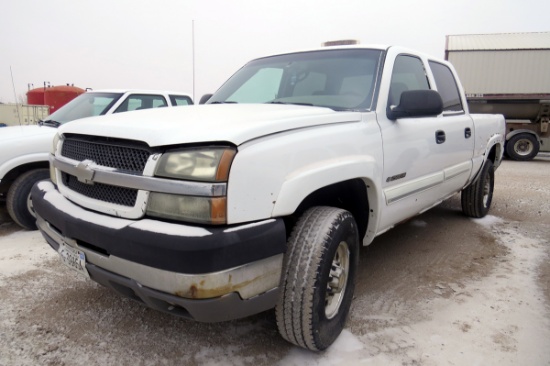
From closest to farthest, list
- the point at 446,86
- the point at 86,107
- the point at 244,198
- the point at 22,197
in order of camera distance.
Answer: the point at 244,198 → the point at 446,86 → the point at 22,197 → the point at 86,107

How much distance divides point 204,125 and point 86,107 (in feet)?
14.1

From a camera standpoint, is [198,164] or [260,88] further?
[260,88]

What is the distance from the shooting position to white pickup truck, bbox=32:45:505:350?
1.65 m

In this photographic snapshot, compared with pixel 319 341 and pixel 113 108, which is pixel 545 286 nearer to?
pixel 319 341

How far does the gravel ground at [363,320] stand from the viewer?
220cm

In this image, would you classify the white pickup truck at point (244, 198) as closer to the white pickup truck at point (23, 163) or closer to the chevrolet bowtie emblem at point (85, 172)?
the chevrolet bowtie emblem at point (85, 172)

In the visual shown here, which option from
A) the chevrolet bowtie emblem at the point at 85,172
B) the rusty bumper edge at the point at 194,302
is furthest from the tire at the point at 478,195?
the chevrolet bowtie emblem at the point at 85,172

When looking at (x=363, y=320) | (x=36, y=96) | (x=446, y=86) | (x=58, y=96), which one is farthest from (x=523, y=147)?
(x=36, y=96)

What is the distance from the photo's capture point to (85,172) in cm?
198

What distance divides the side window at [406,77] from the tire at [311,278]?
120cm

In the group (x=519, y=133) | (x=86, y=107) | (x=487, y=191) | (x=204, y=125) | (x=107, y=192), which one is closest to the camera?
(x=204, y=125)

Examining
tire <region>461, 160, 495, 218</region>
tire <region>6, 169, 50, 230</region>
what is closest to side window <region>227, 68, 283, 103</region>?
tire <region>6, 169, 50, 230</region>

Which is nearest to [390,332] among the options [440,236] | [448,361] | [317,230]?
[448,361]

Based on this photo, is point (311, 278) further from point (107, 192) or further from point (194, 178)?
point (107, 192)
